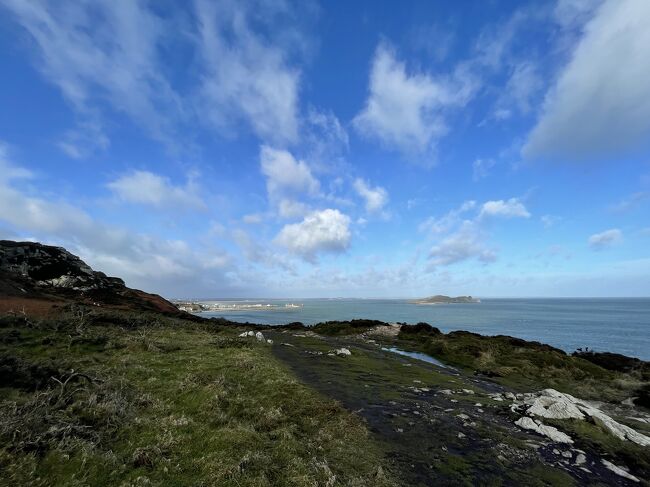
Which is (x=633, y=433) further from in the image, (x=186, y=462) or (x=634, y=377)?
(x=634, y=377)

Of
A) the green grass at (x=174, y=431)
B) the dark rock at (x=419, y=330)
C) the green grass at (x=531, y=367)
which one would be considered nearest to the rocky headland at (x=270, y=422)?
the green grass at (x=174, y=431)

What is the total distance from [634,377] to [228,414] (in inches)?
1569

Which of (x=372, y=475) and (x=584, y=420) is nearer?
(x=372, y=475)

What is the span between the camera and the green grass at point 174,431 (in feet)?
28.3

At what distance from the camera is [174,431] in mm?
11180

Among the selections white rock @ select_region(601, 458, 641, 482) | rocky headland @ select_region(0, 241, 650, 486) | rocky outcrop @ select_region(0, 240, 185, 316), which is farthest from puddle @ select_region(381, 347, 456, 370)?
rocky outcrop @ select_region(0, 240, 185, 316)

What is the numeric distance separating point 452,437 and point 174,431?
10.6 m

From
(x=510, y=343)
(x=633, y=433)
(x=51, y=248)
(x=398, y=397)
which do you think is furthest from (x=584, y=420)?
(x=51, y=248)

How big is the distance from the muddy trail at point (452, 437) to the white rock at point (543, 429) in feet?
1.14

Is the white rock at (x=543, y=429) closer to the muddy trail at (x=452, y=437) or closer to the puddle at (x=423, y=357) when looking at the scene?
the muddy trail at (x=452, y=437)

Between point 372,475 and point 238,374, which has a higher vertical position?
point 238,374

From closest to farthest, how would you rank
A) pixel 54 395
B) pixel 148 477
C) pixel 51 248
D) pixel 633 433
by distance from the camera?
pixel 148 477 → pixel 54 395 → pixel 633 433 → pixel 51 248

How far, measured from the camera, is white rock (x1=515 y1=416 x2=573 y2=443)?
14.0 metres

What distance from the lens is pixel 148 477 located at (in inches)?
336
